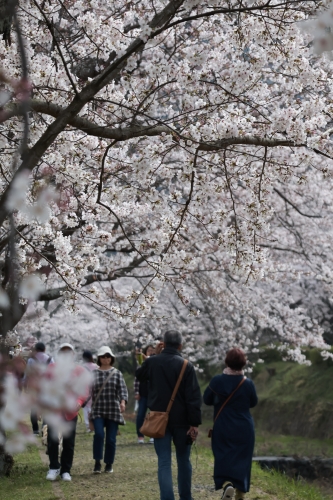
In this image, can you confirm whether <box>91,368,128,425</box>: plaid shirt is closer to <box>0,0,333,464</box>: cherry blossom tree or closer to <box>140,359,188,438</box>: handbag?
<box>0,0,333,464</box>: cherry blossom tree

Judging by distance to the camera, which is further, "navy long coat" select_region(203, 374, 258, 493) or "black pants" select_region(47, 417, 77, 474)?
"black pants" select_region(47, 417, 77, 474)

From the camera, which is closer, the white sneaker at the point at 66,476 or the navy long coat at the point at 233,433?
the navy long coat at the point at 233,433

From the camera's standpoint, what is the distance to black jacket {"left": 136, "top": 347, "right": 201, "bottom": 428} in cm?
565

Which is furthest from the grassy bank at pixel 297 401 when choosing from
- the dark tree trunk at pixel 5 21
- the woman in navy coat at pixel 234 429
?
the dark tree trunk at pixel 5 21

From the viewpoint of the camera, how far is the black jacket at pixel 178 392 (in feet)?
18.5

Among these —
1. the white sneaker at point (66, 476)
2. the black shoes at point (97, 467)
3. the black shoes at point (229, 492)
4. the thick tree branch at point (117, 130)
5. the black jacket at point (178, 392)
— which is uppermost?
the thick tree branch at point (117, 130)

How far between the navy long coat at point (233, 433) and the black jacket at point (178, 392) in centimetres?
39

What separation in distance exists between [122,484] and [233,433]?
2244 mm

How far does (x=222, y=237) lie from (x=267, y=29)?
1637 millimetres

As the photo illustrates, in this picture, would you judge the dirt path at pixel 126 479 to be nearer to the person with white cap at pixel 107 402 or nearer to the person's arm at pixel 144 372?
the person with white cap at pixel 107 402

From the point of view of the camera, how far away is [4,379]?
5.42ft

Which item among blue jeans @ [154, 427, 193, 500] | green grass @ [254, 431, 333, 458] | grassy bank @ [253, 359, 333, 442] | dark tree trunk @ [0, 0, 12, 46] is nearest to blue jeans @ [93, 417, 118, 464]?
blue jeans @ [154, 427, 193, 500]

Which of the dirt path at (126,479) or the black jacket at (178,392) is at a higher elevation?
the black jacket at (178,392)

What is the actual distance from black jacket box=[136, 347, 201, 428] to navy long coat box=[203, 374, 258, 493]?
393 millimetres
